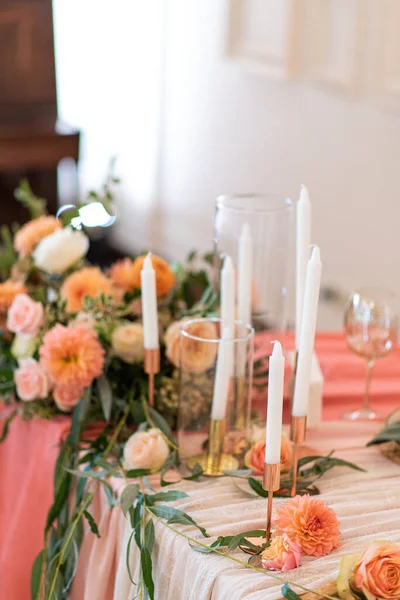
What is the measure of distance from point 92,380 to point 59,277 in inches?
11.8

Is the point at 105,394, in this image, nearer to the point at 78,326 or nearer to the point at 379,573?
the point at 78,326

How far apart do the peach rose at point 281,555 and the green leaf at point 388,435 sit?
357mm

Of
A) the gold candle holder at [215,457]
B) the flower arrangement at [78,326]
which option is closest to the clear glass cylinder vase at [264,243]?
the flower arrangement at [78,326]

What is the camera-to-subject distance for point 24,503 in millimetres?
1552

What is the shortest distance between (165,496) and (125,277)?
54 centimetres

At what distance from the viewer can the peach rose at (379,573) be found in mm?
976

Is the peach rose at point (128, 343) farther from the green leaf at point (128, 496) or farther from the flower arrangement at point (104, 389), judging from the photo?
the green leaf at point (128, 496)

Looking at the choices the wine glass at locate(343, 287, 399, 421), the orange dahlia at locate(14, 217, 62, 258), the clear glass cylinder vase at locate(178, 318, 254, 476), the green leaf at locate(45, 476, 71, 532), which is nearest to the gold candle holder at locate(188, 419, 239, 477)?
the clear glass cylinder vase at locate(178, 318, 254, 476)

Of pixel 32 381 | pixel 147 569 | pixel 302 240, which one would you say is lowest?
pixel 147 569

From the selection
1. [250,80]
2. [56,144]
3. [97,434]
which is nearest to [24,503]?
[97,434]

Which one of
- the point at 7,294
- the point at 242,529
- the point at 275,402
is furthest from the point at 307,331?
the point at 7,294

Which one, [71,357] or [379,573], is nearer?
[379,573]

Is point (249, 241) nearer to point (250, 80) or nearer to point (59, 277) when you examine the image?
point (59, 277)

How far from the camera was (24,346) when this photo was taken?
5.17ft
